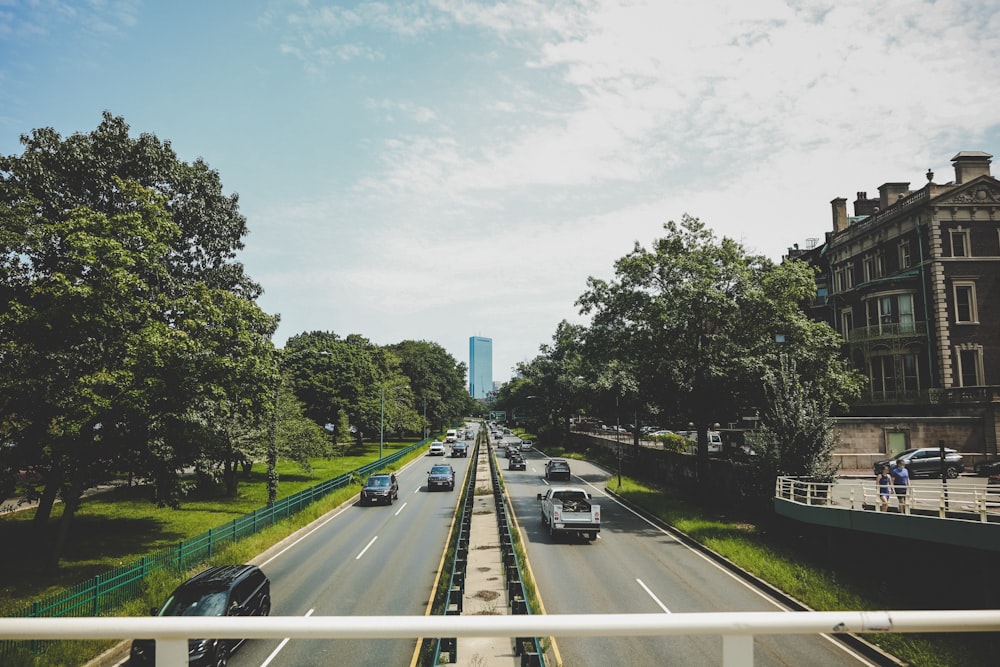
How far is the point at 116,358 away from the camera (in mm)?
21406

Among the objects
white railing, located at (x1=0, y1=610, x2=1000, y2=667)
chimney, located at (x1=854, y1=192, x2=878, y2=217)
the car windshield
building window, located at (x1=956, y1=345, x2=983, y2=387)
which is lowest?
the car windshield

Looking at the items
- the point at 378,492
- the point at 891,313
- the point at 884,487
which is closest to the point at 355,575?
the point at 378,492

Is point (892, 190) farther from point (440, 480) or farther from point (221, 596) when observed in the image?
point (221, 596)

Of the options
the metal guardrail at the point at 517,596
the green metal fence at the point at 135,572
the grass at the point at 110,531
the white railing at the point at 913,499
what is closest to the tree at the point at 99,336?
the grass at the point at 110,531

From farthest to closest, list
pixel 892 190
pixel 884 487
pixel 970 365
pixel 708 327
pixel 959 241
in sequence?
pixel 892 190 < pixel 959 241 < pixel 970 365 < pixel 708 327 < pixel 884 487

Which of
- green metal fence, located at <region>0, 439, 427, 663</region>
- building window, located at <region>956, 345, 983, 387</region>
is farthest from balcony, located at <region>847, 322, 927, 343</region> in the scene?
green metal fence, located at <region>0, 439, 427, 663</region>

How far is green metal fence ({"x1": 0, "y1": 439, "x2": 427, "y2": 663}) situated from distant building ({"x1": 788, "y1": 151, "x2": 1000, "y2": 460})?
1470 inches

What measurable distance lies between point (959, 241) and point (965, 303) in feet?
14.9

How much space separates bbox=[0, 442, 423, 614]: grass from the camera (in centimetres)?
2036

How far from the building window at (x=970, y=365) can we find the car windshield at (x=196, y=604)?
48.1 meters

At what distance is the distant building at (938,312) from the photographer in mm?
41250

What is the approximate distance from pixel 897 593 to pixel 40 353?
2926 cm

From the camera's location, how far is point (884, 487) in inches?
758

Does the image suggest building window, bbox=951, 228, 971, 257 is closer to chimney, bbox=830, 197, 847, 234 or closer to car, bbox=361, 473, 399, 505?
chimney, bbox=830, 197, 847, 234
